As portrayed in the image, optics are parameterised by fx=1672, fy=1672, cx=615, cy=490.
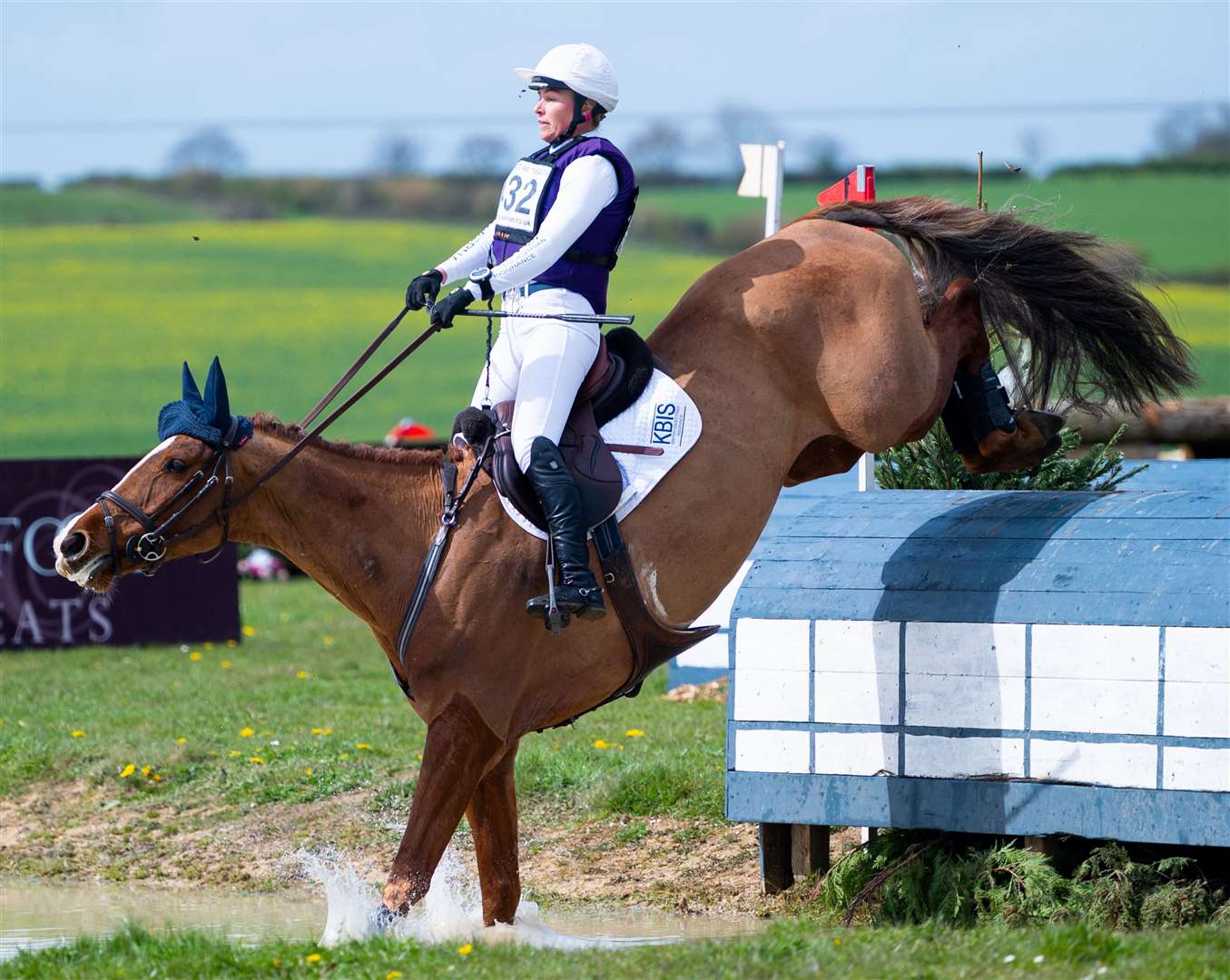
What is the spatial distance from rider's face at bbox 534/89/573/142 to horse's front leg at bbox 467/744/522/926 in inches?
84.8

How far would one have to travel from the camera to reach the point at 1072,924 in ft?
16.3

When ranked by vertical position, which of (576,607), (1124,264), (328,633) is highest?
(1124,264)

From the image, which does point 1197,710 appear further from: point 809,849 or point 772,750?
point 809,849

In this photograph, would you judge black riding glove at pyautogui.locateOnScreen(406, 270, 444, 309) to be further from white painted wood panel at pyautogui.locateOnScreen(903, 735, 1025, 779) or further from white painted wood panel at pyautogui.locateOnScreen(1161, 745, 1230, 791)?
white painted wood panel at pyautogui.locateOnScreen(1161, 745, 1230, 791)

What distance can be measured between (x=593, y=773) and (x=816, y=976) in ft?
11.8

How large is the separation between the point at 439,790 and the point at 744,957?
123 centimetres

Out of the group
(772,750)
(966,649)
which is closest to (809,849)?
(772,750)

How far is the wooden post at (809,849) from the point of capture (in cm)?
Result: 655

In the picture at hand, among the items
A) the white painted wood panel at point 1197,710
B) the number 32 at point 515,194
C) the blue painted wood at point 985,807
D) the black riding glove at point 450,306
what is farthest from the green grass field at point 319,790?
the number 32 at point 515,194

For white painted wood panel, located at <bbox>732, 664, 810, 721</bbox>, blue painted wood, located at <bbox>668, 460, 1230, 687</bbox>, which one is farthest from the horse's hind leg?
white painted wood panel, located at <bbox>732, 664, 810, 721</bbox>

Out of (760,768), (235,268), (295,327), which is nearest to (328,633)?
(760,768)

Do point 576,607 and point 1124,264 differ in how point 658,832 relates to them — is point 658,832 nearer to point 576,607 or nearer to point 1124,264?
point 576,607

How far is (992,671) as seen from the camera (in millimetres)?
5719

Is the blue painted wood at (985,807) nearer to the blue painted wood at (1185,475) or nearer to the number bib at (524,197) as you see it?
the number bib at (524,197)
